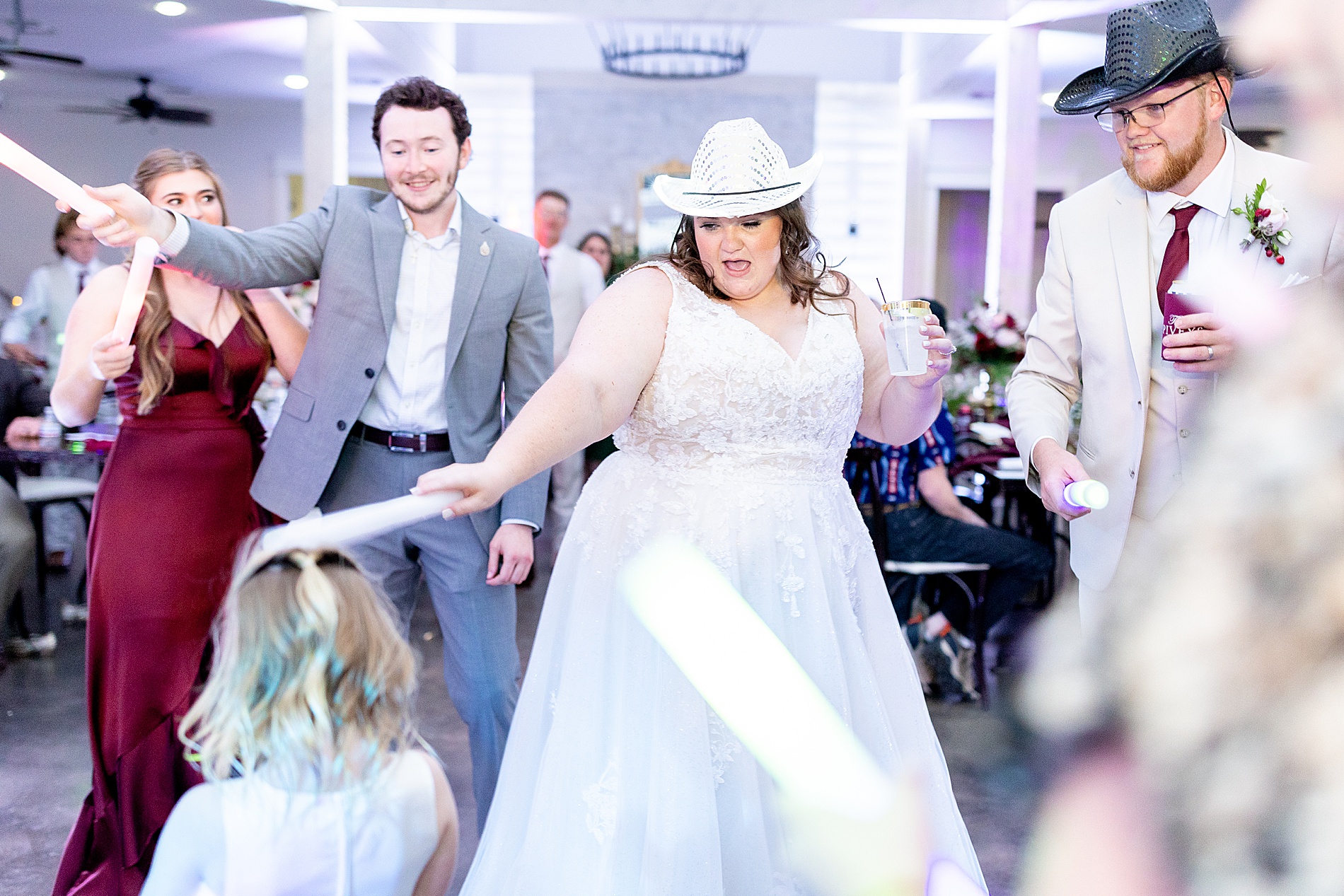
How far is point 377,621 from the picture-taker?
142 centimetres

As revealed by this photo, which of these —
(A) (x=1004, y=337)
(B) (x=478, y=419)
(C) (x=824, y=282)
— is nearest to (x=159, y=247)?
(B) (x=478, y=419)

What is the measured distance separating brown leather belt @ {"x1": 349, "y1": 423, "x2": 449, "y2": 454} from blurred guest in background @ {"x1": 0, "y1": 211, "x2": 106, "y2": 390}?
3.69 metres

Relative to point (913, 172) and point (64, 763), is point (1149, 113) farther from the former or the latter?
point (913, 172)

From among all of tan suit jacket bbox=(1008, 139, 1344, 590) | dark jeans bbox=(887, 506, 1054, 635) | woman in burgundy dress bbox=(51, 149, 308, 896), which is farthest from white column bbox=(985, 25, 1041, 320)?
woman in burgundy dress bbox=(51, 149, 308, 896)

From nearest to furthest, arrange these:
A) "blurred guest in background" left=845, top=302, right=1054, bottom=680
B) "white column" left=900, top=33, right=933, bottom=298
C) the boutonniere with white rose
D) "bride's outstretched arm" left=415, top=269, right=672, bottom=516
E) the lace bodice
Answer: "bride's outstretched arm" left=415, top=269, right=672, bottom=516
the boutonniere with white rose
the lace bodice
"blurred guest in background" left=845, top=302, right=1054, bottom=680
"white column" left=900, top=33, right=933, bottom=298

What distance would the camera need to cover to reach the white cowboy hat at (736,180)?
2016mm

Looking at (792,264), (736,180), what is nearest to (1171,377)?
(792,264)

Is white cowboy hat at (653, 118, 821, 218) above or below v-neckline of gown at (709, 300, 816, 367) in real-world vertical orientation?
above

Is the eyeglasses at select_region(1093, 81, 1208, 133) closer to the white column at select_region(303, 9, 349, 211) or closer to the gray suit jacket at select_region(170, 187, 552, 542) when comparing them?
the gray suit jacket at select_region(170, 187, 552, 542)

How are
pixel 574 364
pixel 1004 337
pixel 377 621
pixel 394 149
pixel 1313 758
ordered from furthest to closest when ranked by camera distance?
1. pixel 1004 337
2. pixel 394 149
3. pixel 574 364
4. pixel 377 621
5. pixel 1313 758

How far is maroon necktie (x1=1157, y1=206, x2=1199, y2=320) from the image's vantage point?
2088 mm

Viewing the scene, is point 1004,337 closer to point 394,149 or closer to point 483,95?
point 394,149

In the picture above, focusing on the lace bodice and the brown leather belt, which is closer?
the lace bodice

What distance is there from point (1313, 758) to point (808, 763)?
5.34 ft
